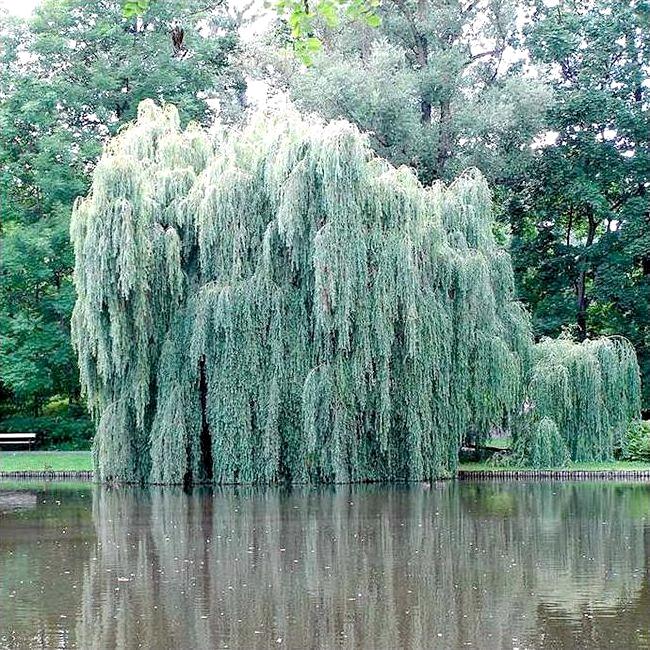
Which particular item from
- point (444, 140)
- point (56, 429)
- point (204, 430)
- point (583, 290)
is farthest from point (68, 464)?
point (583, 290)

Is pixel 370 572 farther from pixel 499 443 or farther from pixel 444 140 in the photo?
pixel 444 140

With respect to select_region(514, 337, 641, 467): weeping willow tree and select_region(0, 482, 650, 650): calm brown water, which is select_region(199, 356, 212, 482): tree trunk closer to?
select_region(0, 482, 650, 650): calm brown water

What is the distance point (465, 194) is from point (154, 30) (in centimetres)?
1321

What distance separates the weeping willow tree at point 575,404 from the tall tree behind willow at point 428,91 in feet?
28.3

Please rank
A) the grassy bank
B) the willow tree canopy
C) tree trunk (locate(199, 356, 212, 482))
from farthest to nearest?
the grassy bank → tree trunk (locate(199, 356, 212, 482)) → the willow tree canopy

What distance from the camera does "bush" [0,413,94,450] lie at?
31844 mm

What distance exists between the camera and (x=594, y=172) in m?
35.3

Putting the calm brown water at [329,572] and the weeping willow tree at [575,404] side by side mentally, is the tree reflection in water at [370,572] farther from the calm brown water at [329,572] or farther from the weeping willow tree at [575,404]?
the weeping willow tree at [575,404]

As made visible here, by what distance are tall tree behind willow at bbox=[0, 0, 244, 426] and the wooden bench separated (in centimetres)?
120

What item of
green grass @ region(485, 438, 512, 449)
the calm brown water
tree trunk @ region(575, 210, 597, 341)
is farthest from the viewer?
tree trunk @ region(575, 210, 597, 341)

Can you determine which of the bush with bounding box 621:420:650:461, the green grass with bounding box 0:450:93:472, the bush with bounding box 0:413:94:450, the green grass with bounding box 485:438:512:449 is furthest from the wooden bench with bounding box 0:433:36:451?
the bush with bounding box 621:420:650:461

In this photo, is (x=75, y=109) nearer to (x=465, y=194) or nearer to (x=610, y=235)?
(x=465, y=194)

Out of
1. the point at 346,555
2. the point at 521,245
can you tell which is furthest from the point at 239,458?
the point at 521,245

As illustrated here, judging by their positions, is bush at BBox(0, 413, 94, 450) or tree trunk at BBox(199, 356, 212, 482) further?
bush at BBox(0, 413, 94, 450)
